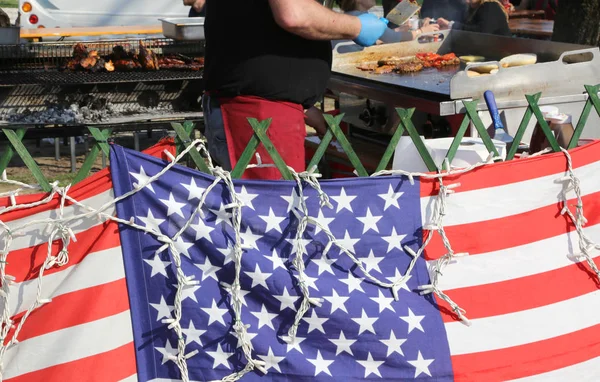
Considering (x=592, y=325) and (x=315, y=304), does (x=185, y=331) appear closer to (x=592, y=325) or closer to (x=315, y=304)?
(x=315, y=304)

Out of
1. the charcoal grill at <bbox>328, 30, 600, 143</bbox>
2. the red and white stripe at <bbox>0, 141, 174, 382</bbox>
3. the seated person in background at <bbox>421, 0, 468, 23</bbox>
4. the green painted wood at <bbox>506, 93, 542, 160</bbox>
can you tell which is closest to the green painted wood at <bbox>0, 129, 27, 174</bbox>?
the red and white stripe at <bbox>0, 141, 174, 382</bbox>

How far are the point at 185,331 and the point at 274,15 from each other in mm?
1420

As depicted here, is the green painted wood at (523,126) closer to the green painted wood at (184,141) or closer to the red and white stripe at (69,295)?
the green painted wood at (184,141)

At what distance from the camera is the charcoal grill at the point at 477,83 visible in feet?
13.9

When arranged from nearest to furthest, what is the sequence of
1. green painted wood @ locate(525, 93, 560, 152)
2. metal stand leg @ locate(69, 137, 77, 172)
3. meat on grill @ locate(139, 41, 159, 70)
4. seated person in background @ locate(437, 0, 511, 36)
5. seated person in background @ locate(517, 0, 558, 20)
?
green painted wood @ locate(525, 93, 560, 152) → seated person in background @ locate(437, 0, 511, 36) → meat on grill @ locate(139, 41, 159, 70) → metal stand leg @ locate(69, 137, 77, 172) → seated person in background @ locate(517, 0, 558, 20)

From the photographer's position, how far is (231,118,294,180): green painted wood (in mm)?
2900

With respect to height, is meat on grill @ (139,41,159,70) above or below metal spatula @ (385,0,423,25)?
below

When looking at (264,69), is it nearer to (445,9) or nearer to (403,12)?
(403,12)

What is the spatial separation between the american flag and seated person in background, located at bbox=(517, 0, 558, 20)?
981cm

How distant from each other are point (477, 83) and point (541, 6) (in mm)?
9793

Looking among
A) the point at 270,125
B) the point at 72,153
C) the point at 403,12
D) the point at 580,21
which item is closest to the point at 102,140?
the point at 270,125

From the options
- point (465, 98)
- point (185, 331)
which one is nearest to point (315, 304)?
point (185, 331)

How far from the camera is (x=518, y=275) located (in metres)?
3.15

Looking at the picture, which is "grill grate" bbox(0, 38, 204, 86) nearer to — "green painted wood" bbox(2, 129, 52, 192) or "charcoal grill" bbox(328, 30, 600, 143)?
"charcoal grill" bbox(328, 30, 600, 143)
